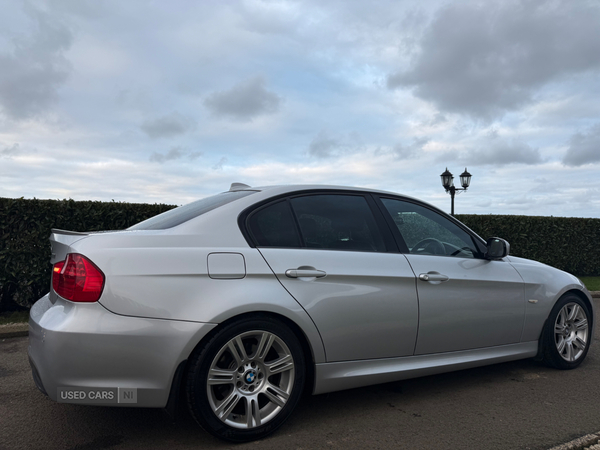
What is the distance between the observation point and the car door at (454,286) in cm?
354

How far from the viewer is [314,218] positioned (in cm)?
332

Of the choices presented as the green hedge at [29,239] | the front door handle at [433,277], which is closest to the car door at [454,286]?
the front door handle at [433,277]

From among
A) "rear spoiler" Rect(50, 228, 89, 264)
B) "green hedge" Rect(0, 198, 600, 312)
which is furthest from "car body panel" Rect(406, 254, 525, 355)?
"green hedge" Rect(0, 198, 600, 312)

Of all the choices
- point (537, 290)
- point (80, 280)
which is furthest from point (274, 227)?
point (537, 290)

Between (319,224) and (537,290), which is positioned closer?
(319,224)

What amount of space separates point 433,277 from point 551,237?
11800 mm

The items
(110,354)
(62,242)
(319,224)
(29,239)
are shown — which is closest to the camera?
(110,354)

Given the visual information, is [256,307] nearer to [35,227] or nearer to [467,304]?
[467,304]

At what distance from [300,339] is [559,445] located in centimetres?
162

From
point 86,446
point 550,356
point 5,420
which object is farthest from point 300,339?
point 550,356

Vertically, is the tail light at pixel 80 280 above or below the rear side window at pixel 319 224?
below

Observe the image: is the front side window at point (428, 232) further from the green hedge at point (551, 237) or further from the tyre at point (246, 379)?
the green hedge at point (551, 237)

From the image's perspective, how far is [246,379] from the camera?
2.84 metres

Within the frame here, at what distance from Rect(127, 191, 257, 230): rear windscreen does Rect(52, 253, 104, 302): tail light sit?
556mm
